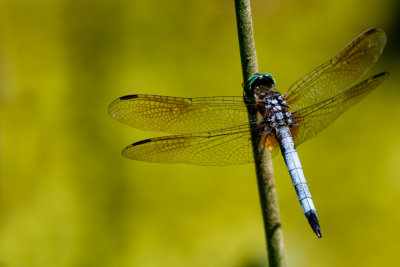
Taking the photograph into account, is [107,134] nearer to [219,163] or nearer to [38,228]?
[38,228]

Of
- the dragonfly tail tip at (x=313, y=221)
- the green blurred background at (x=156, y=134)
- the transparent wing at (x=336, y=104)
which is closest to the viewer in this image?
the dragonfly tail tip at (x=313, y=221)

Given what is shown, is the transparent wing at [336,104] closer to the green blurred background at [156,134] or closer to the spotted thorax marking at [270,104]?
the spotted thorax marking at [270,104]

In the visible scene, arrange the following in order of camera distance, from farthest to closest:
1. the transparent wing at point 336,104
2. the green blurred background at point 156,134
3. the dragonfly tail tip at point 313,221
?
1. the green blurred background at point 156,134
2. the transparent wing at point 336,104
3. the dragonfly tail tip at point 313,221

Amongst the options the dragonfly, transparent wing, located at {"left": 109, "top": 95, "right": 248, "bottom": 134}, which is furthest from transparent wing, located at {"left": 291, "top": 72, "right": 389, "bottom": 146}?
transparent wing, located at {"left": 109, "top": 95, "right": 248, "bottom": 134}

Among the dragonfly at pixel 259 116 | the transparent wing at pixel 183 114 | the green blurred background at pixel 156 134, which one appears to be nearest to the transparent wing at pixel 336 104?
the dragonfly at pixel 259 116

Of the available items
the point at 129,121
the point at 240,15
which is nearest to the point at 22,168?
the point at 129,121
